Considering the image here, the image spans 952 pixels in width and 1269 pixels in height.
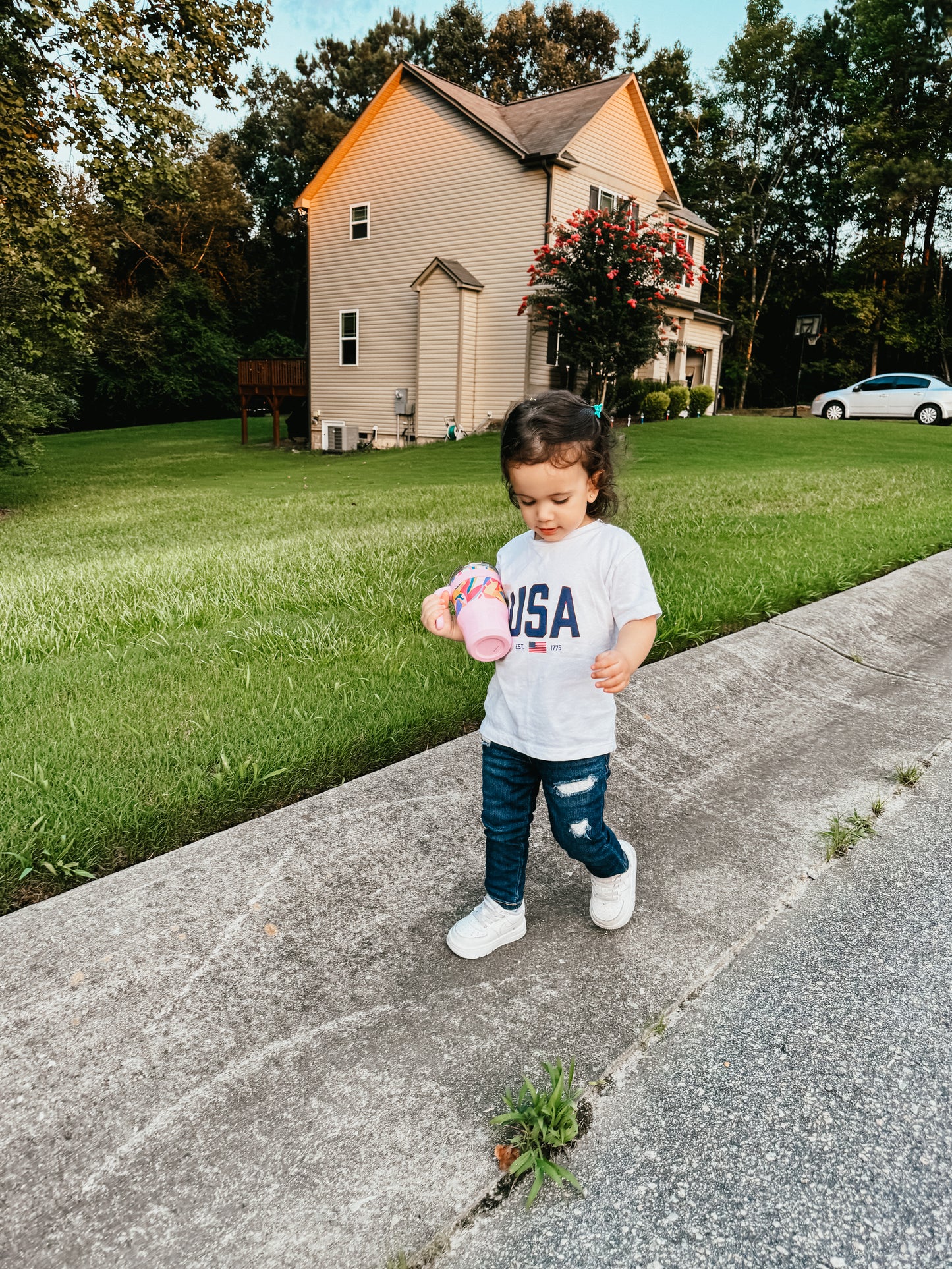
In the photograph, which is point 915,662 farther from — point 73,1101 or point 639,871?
point 73,1101

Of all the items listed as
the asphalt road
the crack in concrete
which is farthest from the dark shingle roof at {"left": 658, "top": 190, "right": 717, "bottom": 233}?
the asphalt road

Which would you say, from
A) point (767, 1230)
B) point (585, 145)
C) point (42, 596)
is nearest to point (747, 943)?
point (767, 1230)

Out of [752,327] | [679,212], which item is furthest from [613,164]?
[752,327]

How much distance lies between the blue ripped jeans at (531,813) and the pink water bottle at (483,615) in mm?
256

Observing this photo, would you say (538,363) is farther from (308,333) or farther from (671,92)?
(671,92)

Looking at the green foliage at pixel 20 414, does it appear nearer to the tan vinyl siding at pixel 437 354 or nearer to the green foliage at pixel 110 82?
the green foliage at pixel 110 82

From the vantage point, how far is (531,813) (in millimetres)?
2240

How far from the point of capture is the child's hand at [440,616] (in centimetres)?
214

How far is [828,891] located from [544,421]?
166 cm

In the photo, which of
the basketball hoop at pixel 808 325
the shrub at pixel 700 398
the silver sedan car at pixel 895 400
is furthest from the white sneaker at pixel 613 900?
the basketball hoop at pixel 808 325

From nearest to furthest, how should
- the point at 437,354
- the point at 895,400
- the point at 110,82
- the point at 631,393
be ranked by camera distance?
the point at 110,82 < the point at 631,393 < the point at 437,354 < the point at 895,400

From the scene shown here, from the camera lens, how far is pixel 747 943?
2314 millimetres

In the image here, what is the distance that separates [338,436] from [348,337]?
2771 millimetres

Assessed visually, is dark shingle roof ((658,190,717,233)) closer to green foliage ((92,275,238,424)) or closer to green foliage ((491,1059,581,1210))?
green foliage ((92,275,238,424))
